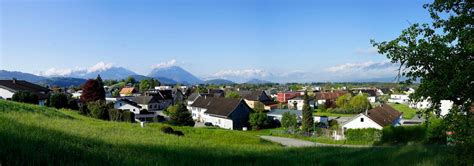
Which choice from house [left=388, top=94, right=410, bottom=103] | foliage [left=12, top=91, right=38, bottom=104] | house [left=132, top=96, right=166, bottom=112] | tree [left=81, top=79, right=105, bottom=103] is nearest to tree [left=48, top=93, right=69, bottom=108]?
foliage [left=12, top=91, right=38, bottom=104]

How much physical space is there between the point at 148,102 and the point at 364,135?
58.6m

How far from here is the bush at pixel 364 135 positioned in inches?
1588

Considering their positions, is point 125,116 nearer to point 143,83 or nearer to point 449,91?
point 449,91

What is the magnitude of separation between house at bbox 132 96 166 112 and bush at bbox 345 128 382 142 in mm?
55855

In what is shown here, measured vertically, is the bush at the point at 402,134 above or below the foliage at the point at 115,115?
below

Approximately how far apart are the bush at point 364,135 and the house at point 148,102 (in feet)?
183

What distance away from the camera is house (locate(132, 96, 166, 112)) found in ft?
287

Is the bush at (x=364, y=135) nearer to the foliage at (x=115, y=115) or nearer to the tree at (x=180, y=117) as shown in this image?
the tree at (x=180, y=117)

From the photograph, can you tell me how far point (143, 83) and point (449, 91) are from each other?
167 metres

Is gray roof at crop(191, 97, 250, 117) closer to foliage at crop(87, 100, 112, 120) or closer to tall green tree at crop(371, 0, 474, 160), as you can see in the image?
foliage at crop(87, 100, 112, 120)

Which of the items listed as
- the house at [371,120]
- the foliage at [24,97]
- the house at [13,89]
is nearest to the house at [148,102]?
the house at [13,89]

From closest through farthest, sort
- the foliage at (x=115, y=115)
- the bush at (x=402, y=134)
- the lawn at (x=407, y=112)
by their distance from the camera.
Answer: the bush at (x=402, y=134), the foliage at (x=115, y=115), the lawn at (x=407, y=112)

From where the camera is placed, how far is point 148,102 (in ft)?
289

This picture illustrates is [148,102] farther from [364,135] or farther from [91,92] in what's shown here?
[364,135]
